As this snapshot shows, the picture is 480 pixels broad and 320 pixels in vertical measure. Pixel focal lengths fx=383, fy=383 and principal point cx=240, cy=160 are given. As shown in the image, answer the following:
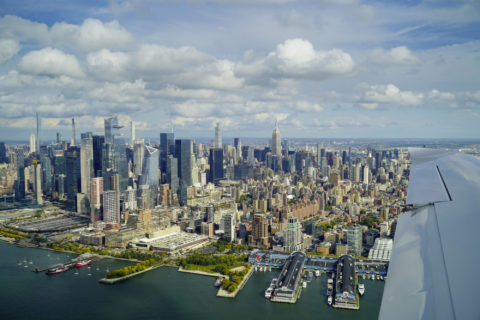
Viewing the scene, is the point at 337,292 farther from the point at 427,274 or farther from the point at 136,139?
the point at 136,139

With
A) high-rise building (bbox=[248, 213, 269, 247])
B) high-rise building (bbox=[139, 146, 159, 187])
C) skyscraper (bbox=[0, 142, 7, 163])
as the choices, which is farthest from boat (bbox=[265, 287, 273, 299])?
skyscraper (bbox=[0, 142, 7, 163])

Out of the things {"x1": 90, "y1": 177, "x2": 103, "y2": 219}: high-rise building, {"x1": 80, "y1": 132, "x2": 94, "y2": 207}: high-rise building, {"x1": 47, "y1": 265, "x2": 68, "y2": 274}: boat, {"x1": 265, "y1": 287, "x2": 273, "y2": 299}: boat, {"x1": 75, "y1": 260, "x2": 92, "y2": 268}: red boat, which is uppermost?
{"x1": 80, "y1": 132, "x2": 94, "y2": 207}: high-rise building

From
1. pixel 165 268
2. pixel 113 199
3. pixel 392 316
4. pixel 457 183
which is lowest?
pixel 165 268

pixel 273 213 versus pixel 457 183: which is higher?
pixel 457 183

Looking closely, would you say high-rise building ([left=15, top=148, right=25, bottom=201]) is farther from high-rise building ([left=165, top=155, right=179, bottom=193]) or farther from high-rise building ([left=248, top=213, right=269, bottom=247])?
high-rise building ([left=248, top=213, right=269, bottom=247])

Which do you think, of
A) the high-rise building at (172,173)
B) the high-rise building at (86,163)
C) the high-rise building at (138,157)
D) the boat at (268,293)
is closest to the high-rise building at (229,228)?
the boat at (268,293)

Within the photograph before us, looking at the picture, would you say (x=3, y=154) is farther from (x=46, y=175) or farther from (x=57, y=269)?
(x=57, y=269)

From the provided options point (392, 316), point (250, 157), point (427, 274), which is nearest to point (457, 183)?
point (427, 274)
